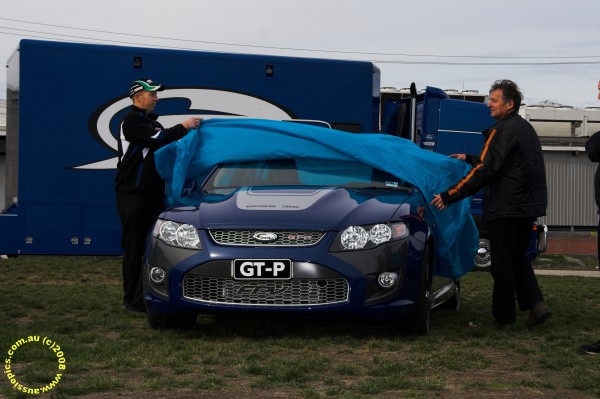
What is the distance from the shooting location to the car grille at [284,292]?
6531mm

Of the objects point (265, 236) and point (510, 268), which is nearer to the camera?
point (265, 236)

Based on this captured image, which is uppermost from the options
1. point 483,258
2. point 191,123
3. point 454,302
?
point 191,123

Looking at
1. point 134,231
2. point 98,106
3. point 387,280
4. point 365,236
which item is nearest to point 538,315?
point 387,280

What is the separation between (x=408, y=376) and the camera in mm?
5473

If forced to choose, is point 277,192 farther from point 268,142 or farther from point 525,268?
point 525,268

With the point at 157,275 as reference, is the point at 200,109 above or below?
above

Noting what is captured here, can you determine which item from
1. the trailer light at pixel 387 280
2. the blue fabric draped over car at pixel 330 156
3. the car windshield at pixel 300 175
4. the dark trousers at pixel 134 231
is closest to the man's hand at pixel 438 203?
the blue fabric draped over car at pixel 330 156

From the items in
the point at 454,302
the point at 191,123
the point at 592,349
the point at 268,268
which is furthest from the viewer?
the point at 454,302

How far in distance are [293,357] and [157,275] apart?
127 cm

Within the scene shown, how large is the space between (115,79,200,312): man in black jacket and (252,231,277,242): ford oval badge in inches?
72.2

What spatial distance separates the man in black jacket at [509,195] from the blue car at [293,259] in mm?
760

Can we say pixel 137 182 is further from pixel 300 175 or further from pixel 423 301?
pixel 423 301

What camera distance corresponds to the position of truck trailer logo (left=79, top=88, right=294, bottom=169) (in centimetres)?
1289

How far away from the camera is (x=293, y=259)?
650cm
